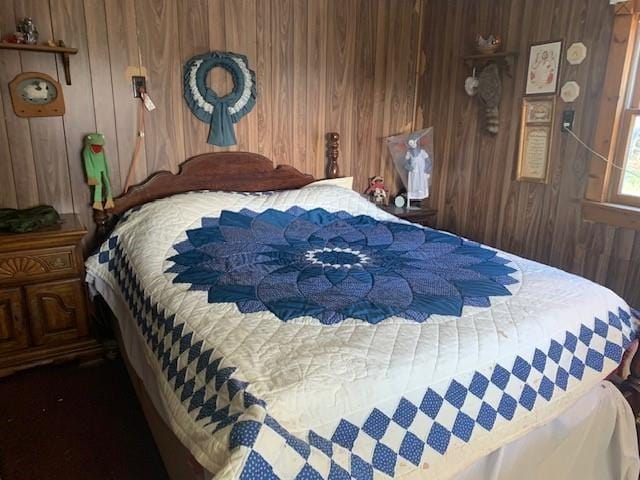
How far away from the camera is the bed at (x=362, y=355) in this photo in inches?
42.6

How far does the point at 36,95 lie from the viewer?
2.35m

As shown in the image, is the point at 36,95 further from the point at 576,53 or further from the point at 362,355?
the point at 576,53

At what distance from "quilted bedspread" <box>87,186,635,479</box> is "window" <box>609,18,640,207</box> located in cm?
89

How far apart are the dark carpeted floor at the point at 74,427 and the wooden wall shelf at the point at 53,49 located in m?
1.52

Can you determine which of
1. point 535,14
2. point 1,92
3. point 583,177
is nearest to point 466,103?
point 535,14

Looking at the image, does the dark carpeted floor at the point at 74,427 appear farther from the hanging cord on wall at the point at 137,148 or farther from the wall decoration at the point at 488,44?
the wall decoration at the point at 488,44

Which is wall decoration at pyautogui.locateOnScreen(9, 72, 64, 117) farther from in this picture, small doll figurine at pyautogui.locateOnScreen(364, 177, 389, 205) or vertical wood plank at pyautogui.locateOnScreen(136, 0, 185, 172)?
small doll figurine at pyautogui.locateOnScreen(364, 177, 389, 205)

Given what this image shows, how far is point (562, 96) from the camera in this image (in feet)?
8.48

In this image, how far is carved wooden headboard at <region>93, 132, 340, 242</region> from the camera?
2.62 m

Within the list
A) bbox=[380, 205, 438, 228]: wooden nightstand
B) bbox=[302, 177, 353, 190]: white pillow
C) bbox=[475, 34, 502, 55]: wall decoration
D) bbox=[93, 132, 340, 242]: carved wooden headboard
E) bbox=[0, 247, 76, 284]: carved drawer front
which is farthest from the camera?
bbox=[380, 205, 438, 228]: wooden nightstand

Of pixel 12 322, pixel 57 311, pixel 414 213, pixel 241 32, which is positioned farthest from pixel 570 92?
pixel 12 322

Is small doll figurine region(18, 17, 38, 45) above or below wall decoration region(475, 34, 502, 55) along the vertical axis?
below

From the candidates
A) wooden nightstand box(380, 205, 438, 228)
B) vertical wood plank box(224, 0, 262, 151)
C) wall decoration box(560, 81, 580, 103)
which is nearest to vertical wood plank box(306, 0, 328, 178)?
vertical wood plank box(224, 0, 262, 151)

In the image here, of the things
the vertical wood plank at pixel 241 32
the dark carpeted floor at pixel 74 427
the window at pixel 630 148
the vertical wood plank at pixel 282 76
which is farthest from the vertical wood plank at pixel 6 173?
the window at pixel 630 148
